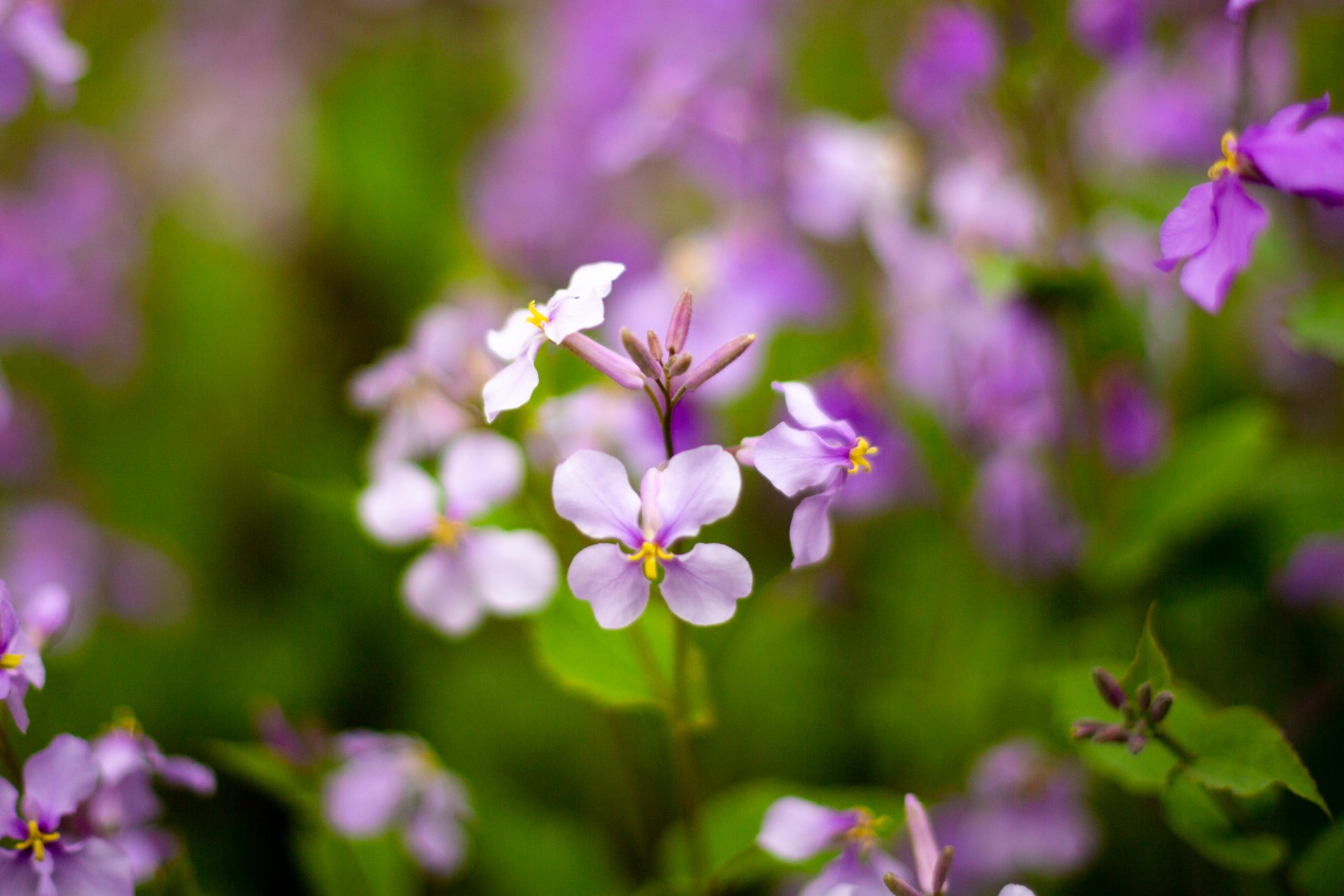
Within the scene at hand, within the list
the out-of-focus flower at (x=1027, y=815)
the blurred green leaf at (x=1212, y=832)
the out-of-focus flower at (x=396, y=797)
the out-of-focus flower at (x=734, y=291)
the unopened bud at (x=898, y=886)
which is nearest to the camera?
the unopened bud at (x=898, y=886)

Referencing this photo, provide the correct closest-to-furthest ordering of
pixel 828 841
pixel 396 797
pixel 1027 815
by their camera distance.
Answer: pixel 828 841, pixel 396 797, pixel 1027 815

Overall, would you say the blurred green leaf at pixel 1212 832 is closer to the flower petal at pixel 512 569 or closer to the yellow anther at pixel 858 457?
the yellow anther at pixel 858 457

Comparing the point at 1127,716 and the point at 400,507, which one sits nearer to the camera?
the point at 1127,716

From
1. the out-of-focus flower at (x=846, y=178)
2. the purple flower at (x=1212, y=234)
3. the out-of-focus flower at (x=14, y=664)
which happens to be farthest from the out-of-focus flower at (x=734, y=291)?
the out-of-focus flower at (x=14, y=664)

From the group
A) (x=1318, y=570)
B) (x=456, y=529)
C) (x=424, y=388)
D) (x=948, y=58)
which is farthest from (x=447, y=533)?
(x=1318, y=570)

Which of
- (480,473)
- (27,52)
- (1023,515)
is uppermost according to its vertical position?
(27,52)

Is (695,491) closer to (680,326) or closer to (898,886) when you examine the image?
(680,326)

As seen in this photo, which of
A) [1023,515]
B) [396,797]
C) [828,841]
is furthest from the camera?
[1023,515]

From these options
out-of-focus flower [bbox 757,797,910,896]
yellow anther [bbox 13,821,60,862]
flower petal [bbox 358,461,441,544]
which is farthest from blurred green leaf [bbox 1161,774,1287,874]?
yellow anther [bbox 13,821,60,862]

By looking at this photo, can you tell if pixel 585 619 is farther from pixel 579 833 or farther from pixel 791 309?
pixel 791 309
